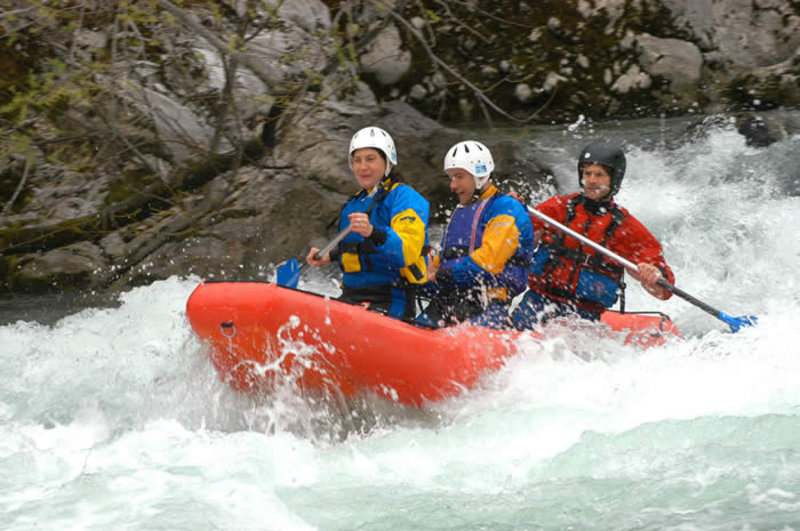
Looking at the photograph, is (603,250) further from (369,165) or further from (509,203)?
(369,165)

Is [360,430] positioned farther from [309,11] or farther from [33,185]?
[309,11]

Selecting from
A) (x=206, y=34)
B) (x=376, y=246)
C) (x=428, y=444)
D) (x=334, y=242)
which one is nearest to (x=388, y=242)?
(x=376, y=246)

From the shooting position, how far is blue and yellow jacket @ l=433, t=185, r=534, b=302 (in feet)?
14.4

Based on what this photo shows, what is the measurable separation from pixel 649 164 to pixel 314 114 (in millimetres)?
3329

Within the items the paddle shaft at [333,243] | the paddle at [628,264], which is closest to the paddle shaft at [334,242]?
the paddle shaft at [333,243]

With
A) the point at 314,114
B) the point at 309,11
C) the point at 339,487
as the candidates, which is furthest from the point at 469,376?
the point at 309,11

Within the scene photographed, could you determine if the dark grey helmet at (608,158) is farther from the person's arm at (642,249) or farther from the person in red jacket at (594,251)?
the person's arm at (642,249)

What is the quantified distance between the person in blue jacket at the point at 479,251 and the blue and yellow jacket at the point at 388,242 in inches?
9.3

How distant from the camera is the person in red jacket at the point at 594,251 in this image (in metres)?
4.64

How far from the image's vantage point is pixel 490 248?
4387mm

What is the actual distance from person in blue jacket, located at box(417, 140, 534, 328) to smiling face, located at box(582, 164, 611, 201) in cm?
45

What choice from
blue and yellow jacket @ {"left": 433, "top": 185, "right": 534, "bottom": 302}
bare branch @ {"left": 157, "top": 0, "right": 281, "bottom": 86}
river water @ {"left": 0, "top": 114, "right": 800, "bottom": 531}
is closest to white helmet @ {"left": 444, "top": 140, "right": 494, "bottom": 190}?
blue and yellow jacket @ {"left": 433, "top": 185, "right": 534, "bottom": 302}

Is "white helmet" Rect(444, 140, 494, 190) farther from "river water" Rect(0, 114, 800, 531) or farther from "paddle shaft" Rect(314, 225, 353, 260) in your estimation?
"river water" Rect(0, 114, 800, 531)

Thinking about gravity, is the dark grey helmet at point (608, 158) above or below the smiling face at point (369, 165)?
above
